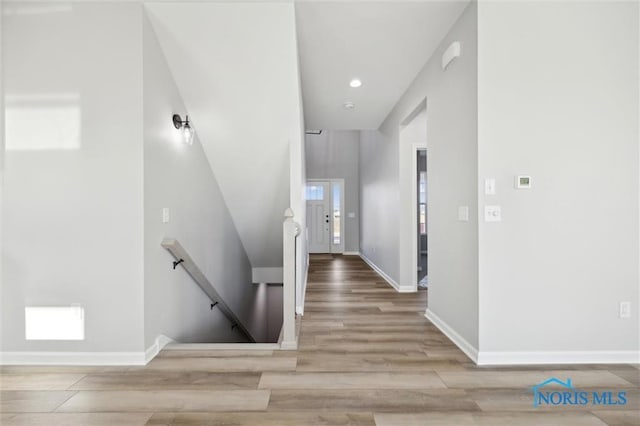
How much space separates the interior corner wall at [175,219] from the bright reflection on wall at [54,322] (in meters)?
0.50

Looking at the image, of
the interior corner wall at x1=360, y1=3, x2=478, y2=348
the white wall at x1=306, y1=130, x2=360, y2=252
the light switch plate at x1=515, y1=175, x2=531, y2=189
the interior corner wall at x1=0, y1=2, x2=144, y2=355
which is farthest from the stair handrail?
the white wall at x1=306, y1=130, x2=360, y2=252

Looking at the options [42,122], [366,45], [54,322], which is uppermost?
[366,45]

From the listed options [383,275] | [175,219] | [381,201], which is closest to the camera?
[175,219]

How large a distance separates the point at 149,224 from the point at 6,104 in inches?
53.0

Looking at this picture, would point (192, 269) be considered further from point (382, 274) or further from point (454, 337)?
point (382, 274)

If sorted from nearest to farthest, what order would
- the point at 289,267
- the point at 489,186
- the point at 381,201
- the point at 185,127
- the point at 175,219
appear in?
the point at 489,186
the point at 289,267
the point at 175,219
the point at 185,127
the point at 381,201

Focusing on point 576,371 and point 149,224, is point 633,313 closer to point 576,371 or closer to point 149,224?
point 576,371

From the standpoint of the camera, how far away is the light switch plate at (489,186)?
2404 mm

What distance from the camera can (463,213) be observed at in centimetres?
265

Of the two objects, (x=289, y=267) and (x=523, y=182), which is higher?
(x=523, y=182)

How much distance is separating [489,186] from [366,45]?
1.84 m

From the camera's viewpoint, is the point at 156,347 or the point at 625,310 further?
the point at 156,347

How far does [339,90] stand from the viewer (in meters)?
4.33

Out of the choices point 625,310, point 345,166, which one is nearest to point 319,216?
point 345,166
